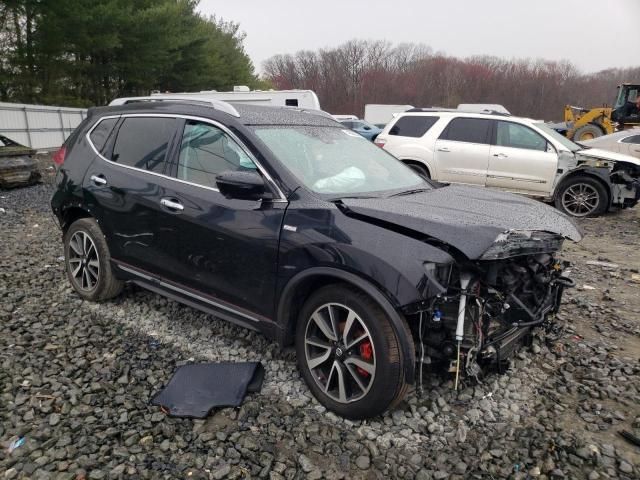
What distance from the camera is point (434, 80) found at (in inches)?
3322

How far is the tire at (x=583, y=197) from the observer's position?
344 inches

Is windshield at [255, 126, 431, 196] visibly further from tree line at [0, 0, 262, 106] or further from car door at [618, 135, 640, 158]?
tree line at [0, 0, 262, 106]

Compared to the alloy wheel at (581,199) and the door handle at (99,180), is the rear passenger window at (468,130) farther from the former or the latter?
the door handle at (99,180)

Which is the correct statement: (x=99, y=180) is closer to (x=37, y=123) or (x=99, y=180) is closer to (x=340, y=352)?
(x=340, y=352)

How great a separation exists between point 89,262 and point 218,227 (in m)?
1.91

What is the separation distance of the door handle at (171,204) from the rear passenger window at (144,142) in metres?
0.30

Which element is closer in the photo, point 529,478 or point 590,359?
point 529,478

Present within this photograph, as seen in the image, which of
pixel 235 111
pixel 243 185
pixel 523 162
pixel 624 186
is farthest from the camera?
pixel 523 162

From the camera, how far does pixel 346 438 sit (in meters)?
2.70

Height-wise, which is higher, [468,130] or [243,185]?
[468,130]

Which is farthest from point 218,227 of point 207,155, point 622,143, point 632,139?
point 632,139

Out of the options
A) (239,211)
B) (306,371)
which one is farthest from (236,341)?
(239,211)

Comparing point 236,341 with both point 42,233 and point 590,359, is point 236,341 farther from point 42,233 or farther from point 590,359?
point 42,233

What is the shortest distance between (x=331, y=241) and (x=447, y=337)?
872 mm
